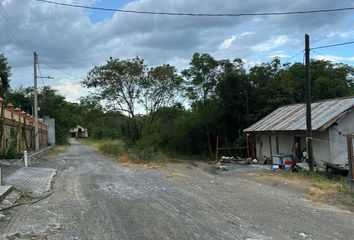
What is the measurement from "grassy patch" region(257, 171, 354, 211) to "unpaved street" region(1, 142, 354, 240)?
79 cm

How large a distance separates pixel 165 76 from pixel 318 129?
2446 cm

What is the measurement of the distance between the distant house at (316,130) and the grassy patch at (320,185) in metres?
2.52

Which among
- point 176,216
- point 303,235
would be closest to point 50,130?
point 176,216

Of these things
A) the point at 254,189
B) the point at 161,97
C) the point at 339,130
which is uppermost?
the point at 161,97

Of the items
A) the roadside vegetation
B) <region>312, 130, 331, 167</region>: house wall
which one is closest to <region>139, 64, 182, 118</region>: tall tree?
the roadside vegetation

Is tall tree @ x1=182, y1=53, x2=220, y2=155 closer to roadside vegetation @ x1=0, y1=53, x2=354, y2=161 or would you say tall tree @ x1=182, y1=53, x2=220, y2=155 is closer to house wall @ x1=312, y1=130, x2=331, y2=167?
roadside vegetation @ x1=0, y1=53, x2=354, y2=161

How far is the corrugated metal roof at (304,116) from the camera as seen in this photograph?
25666 millimetres

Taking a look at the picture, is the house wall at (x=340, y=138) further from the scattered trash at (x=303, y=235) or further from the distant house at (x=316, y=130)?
the scattered trash at (x=303, y=235)

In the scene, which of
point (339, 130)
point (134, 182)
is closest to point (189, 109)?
point (339, 130)

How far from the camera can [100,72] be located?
158 ft

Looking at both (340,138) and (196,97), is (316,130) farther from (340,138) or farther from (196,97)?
(196,97)

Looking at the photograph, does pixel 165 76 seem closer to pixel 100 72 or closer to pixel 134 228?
pixel 100 72

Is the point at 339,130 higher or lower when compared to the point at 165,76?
lower

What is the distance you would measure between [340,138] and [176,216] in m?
17.0
